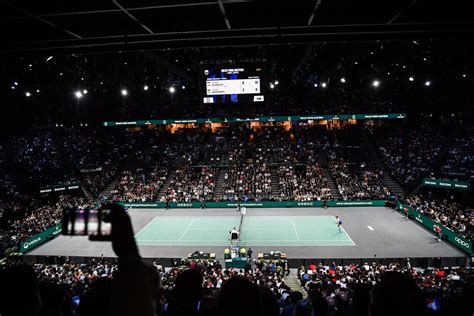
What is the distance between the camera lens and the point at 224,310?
5.67ft

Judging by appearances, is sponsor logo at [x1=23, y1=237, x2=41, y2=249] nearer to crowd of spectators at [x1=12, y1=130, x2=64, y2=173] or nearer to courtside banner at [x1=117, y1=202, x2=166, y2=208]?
courtside banner at [x1=117, y1=202, x2=166, y2=208]

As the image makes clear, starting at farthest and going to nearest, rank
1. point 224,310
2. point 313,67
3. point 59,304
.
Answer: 1. point 313,67
2. point 59,304
3. point 224,310

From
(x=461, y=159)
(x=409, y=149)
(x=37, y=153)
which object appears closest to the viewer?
(x=461, y=159)

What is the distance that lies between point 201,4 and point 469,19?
487cm

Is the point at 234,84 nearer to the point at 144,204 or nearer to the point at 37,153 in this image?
the point at 144,204

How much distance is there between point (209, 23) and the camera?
18.7 feet

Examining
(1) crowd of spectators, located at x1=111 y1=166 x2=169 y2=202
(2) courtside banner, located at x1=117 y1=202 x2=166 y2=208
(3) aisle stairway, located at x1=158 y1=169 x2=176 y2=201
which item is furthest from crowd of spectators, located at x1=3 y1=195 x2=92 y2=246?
(3) aisle stairway, located at x1=158 y1=169 x2=176 y2=201

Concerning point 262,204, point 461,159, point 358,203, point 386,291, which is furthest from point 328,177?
point 386,291

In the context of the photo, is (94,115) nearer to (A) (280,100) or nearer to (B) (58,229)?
(B) (58,229)

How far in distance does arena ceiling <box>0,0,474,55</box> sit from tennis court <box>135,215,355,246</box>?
1841 cm

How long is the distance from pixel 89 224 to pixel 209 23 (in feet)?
14.9

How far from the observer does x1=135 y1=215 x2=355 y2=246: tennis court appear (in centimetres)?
2270

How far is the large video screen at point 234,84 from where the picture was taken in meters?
10.9

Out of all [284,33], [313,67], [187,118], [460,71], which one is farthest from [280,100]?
[284,33]
